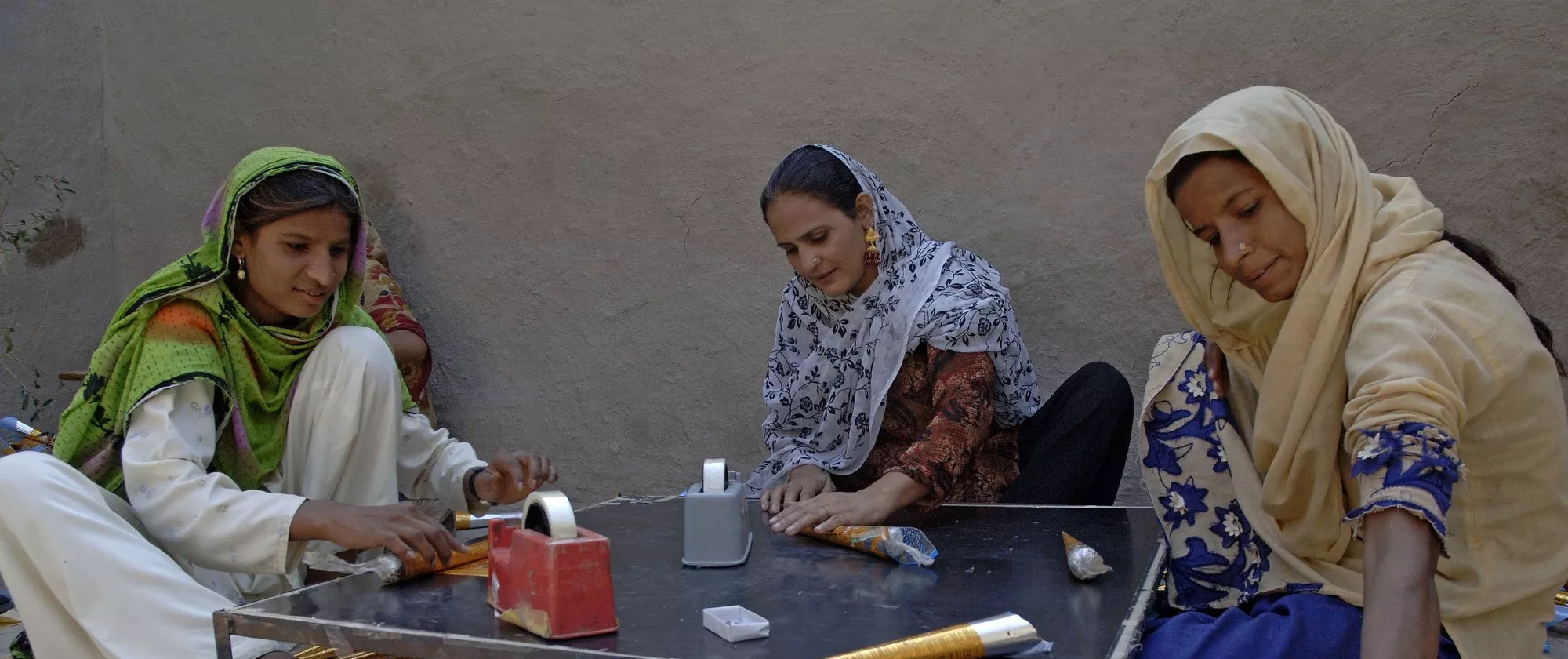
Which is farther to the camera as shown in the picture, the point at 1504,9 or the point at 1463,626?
the point at 1504,9

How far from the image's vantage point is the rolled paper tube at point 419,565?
1926 mm

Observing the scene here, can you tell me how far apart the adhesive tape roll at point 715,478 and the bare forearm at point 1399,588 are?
982mm

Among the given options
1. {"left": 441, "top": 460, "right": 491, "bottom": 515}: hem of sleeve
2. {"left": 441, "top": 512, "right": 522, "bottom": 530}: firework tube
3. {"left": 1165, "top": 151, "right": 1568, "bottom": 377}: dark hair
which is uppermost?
{"left": 1165, "top": 151, "right": 1568, "bottom": 377}: dark hair

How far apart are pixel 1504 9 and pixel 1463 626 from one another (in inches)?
74.8

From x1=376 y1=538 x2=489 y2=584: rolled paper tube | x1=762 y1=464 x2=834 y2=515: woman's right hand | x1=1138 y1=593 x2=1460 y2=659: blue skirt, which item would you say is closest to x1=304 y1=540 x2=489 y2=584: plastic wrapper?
x1=376 y1=538 x2=489 y2=584: rolled paper tube

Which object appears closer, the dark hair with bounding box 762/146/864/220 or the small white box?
the small white box

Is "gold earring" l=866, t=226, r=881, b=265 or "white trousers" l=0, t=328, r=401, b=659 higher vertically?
"gold earring" l=866, t=226, r=881, b=265

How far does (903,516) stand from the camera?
2.55 metres

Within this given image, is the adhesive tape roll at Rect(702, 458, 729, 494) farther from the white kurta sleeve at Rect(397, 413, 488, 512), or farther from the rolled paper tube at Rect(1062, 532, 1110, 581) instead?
the white kurta sleeve at Rect(397, 413, 488, 512)

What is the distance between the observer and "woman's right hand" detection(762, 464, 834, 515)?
267 centimetres

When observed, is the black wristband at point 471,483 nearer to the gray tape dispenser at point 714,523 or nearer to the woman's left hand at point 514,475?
the woman's left hand at point 514,475

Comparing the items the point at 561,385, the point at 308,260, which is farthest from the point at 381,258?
the point at 308,260

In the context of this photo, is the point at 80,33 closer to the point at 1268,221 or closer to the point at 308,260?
the point at 308,260

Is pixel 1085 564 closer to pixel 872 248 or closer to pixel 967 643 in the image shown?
pixel 967 643
